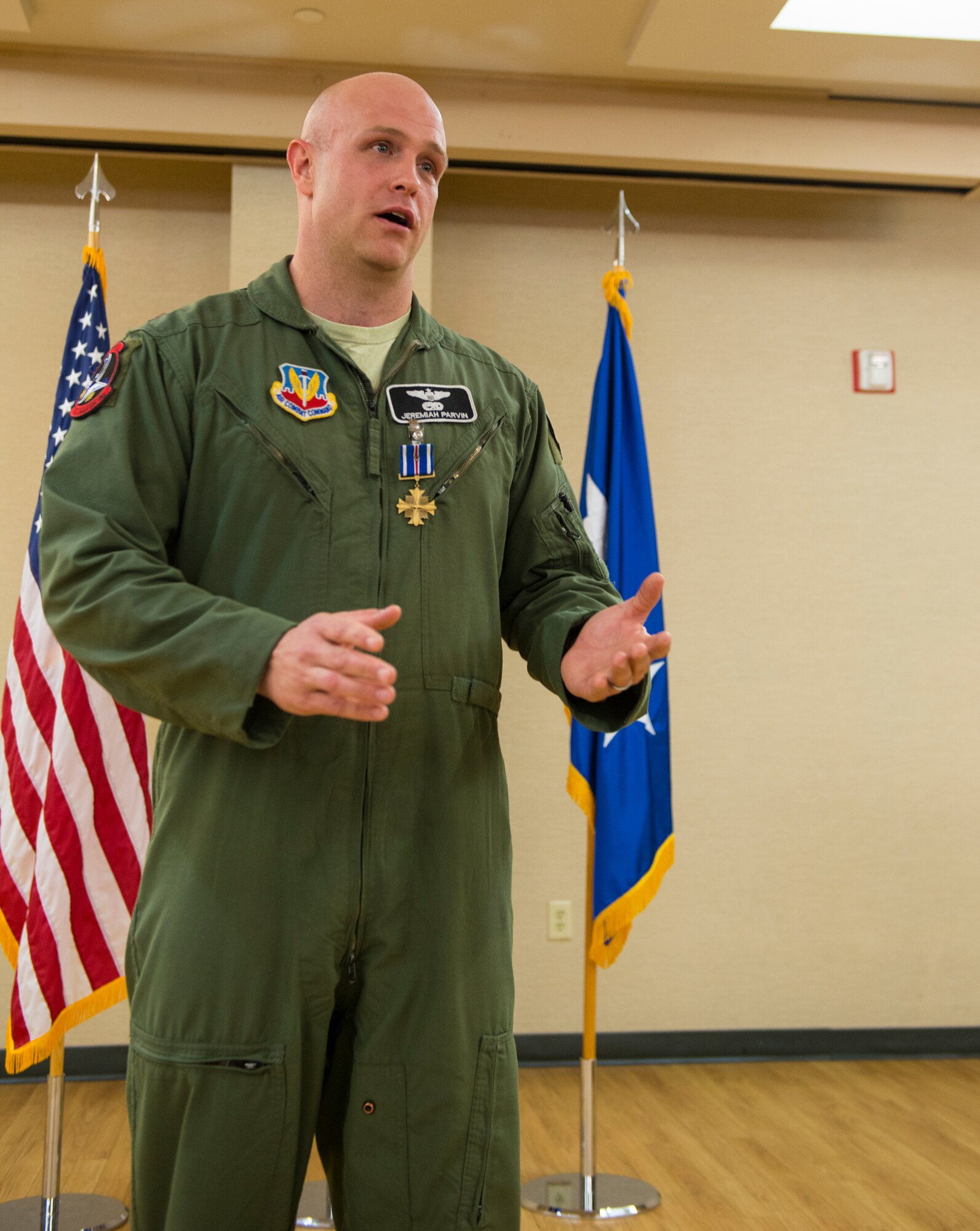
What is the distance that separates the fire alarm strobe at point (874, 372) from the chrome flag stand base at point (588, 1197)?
268cm

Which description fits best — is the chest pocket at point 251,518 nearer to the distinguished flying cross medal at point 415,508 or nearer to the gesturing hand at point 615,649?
the distinguished flying cross medal at point 415,508

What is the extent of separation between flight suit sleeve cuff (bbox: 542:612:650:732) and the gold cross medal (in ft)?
0.64

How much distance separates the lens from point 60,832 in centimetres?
259


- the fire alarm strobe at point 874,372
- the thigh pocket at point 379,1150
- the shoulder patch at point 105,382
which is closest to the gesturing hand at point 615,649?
the thigh pocket at point 379,1150

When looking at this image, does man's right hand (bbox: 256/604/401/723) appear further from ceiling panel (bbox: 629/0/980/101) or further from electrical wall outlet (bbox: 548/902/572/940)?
electrical wall outlet (bbox: 548/902/572/940)

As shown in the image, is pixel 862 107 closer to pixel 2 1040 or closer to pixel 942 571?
pixel 942 571

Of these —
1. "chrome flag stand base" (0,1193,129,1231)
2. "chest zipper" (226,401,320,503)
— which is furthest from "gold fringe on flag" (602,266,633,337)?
"chrome flag stand base" (0,1193,129,1231)

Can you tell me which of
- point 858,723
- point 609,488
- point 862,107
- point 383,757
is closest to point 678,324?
point 862,107

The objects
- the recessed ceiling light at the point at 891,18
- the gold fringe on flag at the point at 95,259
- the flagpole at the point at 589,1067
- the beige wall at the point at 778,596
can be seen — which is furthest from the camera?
the beige wall at the point at 778,596

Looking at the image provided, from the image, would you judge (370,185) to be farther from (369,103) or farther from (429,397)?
(429,397)

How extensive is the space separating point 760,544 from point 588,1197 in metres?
2.16

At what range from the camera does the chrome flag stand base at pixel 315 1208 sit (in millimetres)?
2572

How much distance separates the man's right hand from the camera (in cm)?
94

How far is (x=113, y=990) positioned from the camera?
2586 mm
